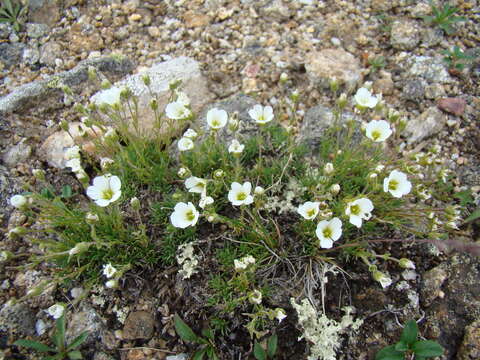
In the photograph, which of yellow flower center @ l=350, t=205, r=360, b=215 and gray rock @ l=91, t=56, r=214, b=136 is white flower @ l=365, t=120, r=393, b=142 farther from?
gray rock @ l=91, t=56, r=214, b=136

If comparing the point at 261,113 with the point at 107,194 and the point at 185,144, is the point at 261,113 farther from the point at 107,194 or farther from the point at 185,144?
the point at 107,194

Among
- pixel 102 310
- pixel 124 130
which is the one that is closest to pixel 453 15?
pixel 124 130

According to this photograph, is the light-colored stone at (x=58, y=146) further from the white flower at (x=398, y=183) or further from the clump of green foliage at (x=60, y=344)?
the white flower at (x=398, y=183)

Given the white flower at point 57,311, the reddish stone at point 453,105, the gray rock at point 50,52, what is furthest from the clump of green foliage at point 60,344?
the reddish stone at point 453,105

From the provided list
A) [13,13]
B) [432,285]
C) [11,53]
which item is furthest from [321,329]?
[13,13]

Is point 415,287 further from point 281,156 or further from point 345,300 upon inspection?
point 281,156

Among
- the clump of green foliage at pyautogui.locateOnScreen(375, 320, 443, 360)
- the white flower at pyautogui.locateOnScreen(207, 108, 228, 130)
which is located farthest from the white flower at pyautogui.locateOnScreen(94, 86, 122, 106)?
the clump of green foliage at pyautogui.locateOnScreen(375, 320, 443, 360)
